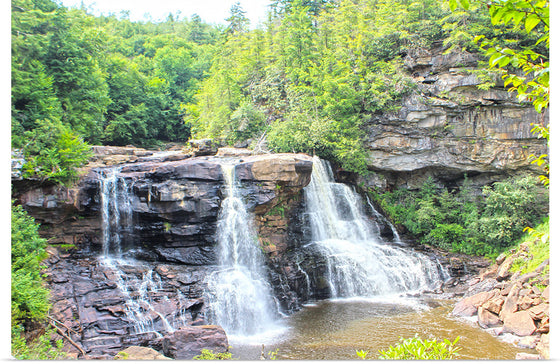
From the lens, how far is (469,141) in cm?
1591

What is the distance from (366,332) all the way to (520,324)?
3.61m

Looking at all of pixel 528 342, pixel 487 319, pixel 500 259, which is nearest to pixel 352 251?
pixel 487 319

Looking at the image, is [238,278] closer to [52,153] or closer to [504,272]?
[52,153]

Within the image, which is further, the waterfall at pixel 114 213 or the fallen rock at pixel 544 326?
the waterfall at pixel 114 213

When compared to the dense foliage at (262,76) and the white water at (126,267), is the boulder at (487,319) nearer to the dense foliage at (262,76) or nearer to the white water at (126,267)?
the white water at (126,267)

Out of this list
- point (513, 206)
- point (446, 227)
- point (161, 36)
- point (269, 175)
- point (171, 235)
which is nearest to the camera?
point (171, 235)

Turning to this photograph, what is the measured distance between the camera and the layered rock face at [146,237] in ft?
28.8

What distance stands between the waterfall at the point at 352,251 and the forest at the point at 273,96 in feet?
5.82

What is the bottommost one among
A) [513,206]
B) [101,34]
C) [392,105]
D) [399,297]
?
[399,297]

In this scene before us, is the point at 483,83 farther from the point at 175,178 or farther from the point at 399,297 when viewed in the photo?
the point at 175,178

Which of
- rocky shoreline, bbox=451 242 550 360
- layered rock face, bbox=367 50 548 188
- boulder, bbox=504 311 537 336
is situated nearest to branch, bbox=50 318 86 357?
rocky shoreline, bbox=451 242 550 360

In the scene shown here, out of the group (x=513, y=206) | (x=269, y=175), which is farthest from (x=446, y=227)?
(x=269, y=175)

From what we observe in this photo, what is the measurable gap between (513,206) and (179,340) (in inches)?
534

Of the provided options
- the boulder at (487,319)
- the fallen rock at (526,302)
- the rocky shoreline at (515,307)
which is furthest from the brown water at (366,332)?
the fallen rock at (526,302)
